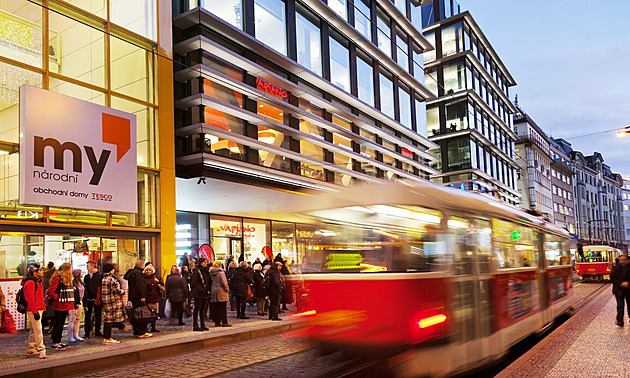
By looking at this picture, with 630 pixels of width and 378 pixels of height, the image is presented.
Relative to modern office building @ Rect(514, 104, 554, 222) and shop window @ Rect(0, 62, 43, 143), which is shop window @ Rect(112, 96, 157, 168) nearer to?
shop window @ Rect(0, 62, 43, 143)

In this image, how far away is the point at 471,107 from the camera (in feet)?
178

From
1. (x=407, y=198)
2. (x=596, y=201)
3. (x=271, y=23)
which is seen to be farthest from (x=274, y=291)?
(x=596, y=201)

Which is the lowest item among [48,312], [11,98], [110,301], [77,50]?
[48,312]

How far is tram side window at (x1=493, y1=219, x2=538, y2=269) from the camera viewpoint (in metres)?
9.83

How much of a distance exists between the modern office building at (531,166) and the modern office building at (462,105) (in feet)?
43.5

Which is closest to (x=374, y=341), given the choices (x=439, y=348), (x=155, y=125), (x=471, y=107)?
(x=439, y=348)

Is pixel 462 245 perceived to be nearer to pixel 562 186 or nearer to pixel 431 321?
pixel 431 321

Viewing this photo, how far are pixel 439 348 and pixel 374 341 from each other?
87 centimetres

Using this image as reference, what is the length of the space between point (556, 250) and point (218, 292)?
907 centimetres

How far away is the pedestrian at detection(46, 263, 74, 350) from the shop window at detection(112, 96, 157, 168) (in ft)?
22.7

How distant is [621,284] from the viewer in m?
13.6

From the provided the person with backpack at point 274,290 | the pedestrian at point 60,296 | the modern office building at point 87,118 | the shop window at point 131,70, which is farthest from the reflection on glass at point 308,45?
the pedestrian at point 60,296

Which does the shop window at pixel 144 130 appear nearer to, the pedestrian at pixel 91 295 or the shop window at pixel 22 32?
the shop window at pixel 22 32

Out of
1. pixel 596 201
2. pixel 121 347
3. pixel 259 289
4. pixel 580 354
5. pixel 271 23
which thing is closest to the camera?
pixel 580 354
